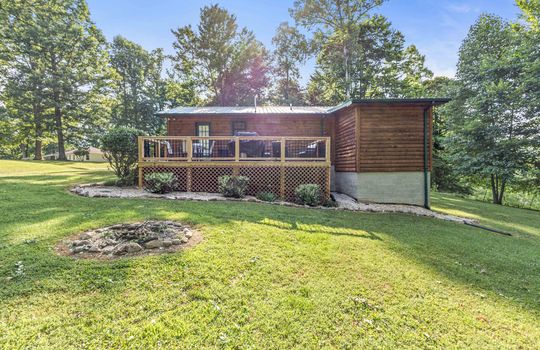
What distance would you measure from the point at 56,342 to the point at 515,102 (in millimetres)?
17102

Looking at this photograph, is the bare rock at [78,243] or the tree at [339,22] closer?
the bare rock at [78,243]

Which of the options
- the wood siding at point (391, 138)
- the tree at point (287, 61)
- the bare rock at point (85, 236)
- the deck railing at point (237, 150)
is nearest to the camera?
the bare rock at point (85, 236)

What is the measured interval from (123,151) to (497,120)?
16896 millimetres

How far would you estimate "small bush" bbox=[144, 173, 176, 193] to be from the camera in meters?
7.36

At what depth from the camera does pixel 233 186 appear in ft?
24.7

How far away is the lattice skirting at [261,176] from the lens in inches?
328

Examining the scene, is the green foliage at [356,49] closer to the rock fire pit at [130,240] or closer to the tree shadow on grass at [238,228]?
the tree shadow on grass at [238,228]

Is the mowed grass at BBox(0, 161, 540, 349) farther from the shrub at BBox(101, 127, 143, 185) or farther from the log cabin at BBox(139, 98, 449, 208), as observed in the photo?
the log cabin at BBox(139, 98, 449, 208)

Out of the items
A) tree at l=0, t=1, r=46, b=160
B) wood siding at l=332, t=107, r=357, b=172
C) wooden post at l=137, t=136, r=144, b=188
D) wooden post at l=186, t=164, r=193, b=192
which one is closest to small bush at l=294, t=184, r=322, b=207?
wood siding at l=332, t=107, r=357, b=172

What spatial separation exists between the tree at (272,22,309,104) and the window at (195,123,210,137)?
1404 cm

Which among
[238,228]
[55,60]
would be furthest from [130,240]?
[55,60]

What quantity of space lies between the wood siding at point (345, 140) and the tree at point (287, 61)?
1346 centimetres

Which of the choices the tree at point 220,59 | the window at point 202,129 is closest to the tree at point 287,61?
the tree at point 220,59

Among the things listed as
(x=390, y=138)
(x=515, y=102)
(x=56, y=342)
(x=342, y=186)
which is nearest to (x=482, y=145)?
(x=515, y=102)
